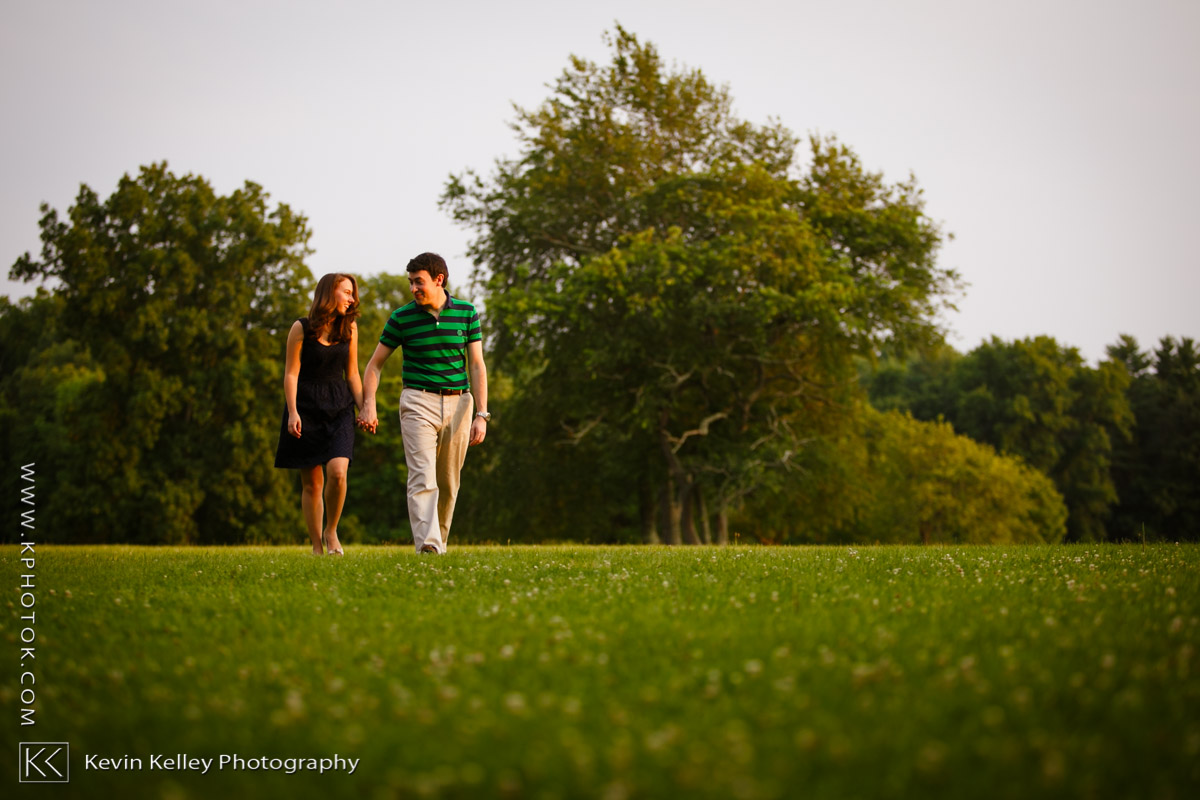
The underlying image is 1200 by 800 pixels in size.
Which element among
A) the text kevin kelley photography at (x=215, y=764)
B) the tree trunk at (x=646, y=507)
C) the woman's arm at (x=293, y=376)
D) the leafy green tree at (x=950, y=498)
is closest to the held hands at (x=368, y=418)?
the woman's arm at (x=293, y=376)

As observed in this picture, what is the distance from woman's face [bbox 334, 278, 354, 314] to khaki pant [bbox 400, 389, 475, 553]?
1.24 m

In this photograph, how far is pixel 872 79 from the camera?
3703 centimetres

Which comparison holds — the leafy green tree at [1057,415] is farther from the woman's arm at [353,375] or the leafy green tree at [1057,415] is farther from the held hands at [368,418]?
the held hands at [368,418]

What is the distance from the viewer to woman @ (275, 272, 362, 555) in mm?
10008

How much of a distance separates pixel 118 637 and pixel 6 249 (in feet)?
128

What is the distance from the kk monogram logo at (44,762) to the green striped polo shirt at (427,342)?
6.62m

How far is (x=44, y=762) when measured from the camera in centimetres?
320

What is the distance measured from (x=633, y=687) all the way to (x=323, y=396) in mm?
7266

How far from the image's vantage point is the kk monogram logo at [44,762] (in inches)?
121

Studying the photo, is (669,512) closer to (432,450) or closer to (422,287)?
(432,450)

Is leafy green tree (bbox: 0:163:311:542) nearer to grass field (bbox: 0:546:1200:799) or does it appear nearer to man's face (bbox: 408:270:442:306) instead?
man's face (bbox: 408:270:442:306)

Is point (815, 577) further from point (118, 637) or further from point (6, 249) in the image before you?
point (6, 249)

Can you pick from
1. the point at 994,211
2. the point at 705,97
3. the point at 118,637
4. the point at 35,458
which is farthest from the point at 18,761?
the point at 35,458

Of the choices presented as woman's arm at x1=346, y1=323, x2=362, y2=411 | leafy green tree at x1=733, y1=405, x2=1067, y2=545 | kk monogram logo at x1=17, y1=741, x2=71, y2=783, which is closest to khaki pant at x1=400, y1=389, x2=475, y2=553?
woman's arm at x1=346, y1=323, x2=362, y2=411
